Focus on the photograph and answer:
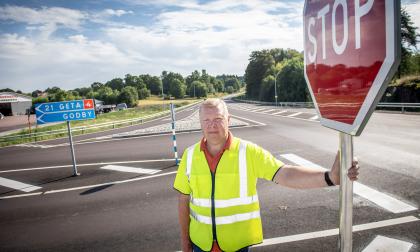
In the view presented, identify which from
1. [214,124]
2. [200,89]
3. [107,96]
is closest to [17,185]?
[214,124]

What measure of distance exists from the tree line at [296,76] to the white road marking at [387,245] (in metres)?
2.89

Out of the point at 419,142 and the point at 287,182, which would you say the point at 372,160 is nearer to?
the point at 419,142

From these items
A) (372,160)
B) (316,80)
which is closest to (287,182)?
(316,80)

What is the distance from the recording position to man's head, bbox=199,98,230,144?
2.42 metres

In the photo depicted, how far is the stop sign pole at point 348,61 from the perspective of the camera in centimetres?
89

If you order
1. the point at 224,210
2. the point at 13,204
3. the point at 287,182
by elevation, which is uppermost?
the point at 287,182

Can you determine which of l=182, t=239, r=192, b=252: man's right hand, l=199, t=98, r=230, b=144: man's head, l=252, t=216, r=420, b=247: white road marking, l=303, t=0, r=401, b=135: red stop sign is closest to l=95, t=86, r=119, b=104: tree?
l=252, t=216, r=420, b=247: white road marking

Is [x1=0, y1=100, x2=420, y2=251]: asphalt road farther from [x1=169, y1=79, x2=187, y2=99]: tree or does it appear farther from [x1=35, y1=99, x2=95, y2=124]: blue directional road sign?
[x1=169, y1=79, x2=187, y2=99]: tree

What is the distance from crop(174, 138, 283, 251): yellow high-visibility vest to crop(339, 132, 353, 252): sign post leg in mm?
1071

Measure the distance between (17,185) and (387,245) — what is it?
33.1ft

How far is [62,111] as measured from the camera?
982cm

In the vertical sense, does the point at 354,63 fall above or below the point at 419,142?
above

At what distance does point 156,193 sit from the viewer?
6.96 meters

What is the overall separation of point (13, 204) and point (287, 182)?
7686 millimetres
